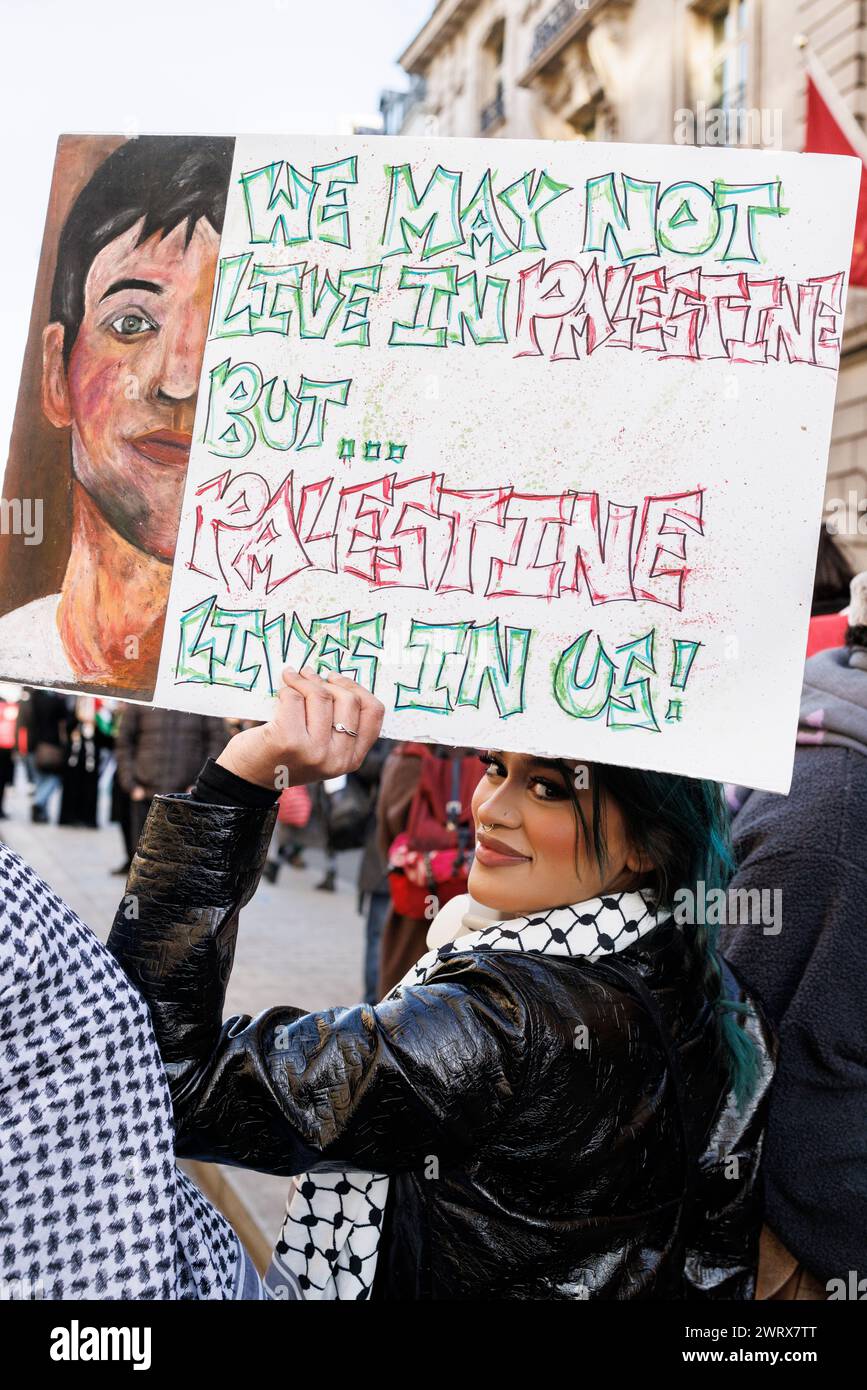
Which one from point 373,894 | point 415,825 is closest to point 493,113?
point 373,894

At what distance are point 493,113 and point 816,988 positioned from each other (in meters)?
24.6

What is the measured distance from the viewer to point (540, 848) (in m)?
1.76

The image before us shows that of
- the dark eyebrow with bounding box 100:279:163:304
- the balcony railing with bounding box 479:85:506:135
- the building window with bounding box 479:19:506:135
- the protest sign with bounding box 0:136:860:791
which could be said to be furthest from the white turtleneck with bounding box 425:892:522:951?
the building window with bounding box 479:19:506:135

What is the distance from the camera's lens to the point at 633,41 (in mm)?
17719

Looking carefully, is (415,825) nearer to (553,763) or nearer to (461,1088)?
(553,763)

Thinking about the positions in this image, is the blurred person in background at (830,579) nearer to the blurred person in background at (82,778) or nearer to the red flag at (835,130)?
the red flag at (835,130)

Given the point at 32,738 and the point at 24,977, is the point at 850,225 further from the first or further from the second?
the point at 32,738

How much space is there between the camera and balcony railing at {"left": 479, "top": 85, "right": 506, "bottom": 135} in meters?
23.4

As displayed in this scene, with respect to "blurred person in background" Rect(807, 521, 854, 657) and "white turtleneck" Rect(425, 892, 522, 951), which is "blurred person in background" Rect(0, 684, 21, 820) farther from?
"white turtleneck" Rect(425, 892, 522, 951)

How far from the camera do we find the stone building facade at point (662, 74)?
40.9 feet

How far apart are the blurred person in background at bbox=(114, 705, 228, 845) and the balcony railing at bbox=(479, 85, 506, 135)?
17.8 metres

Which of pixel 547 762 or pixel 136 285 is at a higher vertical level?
pixel 136 285

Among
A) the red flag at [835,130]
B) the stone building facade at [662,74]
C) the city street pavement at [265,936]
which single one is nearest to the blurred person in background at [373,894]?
the city street pavement at [265,936]
